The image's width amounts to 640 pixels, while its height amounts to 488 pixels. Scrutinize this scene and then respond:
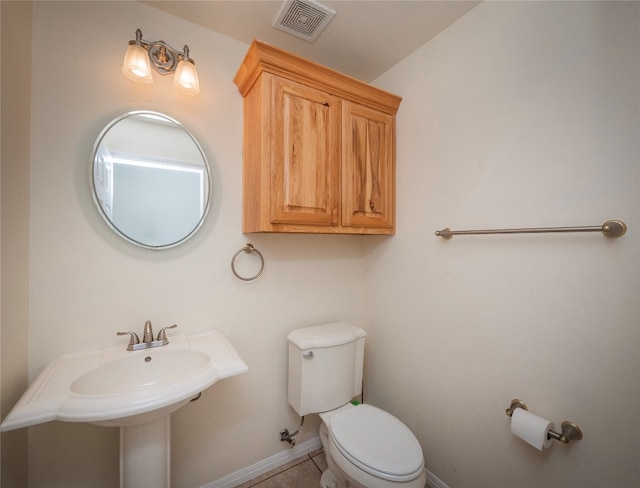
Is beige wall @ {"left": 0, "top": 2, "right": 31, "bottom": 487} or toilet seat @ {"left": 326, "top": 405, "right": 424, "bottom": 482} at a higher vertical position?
beige wall @ {"left": 0, "top": 2, "right": 31, "bottom": 487}

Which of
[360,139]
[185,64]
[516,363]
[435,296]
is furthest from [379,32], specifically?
[516,363]

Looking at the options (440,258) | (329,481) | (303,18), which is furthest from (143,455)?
(303,18)

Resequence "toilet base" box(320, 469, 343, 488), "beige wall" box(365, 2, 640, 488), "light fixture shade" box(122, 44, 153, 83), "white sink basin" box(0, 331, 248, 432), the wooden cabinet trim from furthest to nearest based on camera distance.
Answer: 1. "toilet base" box(320, 469, 343, 488)
2. the wooden cabinet trim
3. "light fixture shade" box(122, 44, 153, 83)
4. "beige wall" box(365, 2, 640, 488)
5. "white sink basin" box(0, 331, 248, 432)

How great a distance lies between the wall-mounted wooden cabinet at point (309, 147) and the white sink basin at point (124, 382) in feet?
1.97

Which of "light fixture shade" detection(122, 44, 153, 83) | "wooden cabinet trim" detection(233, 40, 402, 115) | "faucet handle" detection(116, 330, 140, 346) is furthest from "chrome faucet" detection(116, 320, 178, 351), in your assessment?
"wooden cabinet trim" detection(233, 40, 402, 115)

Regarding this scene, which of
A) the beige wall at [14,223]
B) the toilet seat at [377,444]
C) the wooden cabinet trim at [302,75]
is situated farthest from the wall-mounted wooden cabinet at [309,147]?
Result: the toilet seat at [377,444]

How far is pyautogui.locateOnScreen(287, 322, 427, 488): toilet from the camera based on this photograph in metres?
1.03

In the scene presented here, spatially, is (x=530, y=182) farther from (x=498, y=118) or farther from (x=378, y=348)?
(x=378, y=348)

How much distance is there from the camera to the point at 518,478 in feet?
3.54

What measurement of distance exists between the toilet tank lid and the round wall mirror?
0.79m

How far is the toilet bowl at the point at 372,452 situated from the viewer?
3.28 ft

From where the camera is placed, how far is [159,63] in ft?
4.03

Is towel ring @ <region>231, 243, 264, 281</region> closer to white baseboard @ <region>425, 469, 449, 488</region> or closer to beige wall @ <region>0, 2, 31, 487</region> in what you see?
beige wall @ <region>0, 2, 31, 487</region>

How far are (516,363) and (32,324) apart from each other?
196 cm
